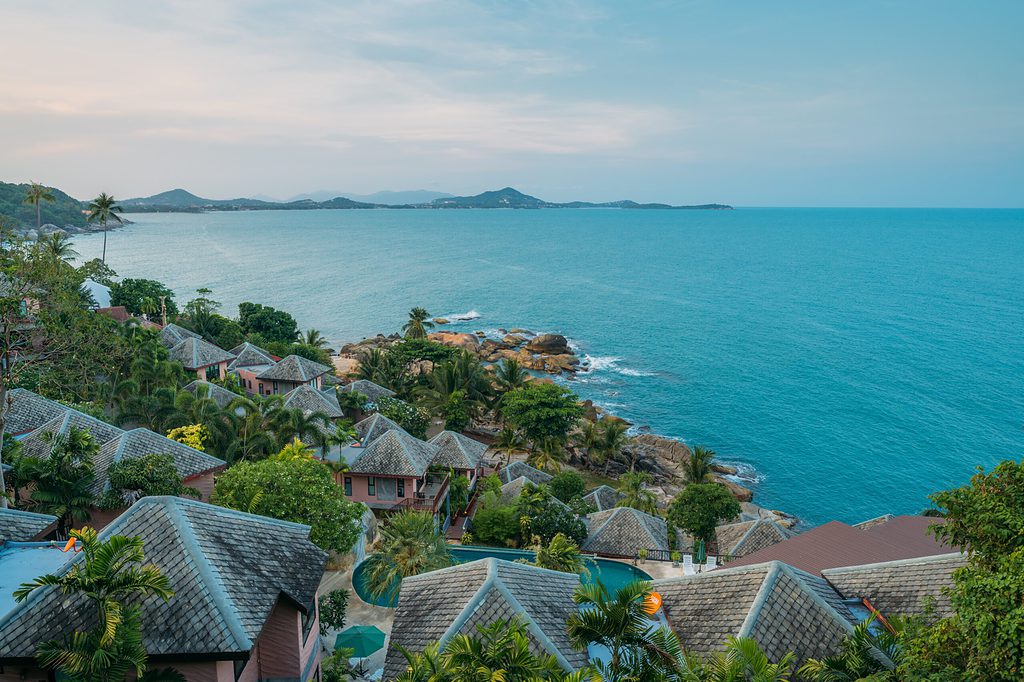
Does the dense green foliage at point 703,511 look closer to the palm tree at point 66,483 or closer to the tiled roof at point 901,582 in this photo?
the tiled roof at point 901,582

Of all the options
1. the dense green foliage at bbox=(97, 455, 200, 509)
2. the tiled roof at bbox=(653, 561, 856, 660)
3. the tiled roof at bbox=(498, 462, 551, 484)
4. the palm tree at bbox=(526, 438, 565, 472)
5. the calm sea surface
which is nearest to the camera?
the tiled roof at bbox=(653, 561, 856, 660)

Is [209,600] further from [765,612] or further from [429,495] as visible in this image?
[429,495]

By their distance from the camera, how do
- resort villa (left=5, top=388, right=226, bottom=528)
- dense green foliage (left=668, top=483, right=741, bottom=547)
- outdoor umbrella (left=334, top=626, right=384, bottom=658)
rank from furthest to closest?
→ dense green foliage (left=668, top=483, right=741, bottom=547) < resort villa (left=5, top=388, right=226, bottom=528) < outdoor umbrella (left=334, top=626, right=384, bottom=658)

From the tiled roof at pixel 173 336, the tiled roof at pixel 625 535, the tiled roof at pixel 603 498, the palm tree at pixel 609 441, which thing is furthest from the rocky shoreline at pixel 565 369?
the tiled roof at pixel 173 336

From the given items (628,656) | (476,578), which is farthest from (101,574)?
(628,656)

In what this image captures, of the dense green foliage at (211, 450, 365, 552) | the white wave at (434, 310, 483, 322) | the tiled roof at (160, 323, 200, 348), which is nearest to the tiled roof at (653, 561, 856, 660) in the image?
the dense green foliage at (211, 450, 365, 552)

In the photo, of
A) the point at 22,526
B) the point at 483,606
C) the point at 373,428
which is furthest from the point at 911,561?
the point at 373,428

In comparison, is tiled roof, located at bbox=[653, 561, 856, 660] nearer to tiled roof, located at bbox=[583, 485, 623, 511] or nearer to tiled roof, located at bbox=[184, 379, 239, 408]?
tiled roof, located at bbox=[583, 485, 623, 511]
